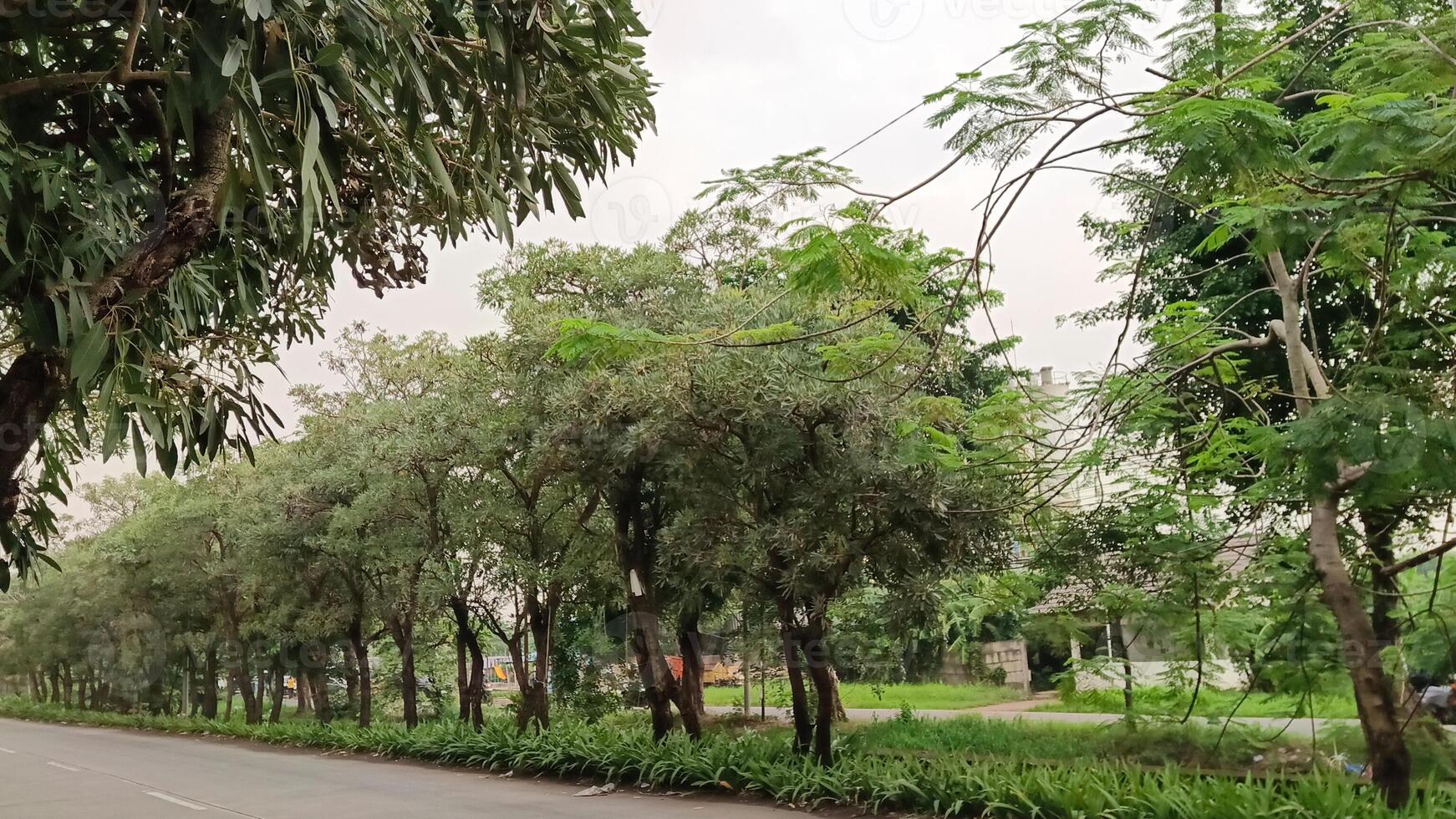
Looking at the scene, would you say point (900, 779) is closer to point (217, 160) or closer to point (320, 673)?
point (217, 160)

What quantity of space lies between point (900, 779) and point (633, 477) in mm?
5405

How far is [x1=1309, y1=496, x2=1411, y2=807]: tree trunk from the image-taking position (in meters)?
7.04

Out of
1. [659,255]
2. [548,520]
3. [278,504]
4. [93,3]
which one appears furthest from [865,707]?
[93,3]

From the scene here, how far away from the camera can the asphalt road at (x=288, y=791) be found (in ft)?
35.8

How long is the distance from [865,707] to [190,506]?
16.8 m

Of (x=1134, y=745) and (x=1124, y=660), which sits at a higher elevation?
(x=1124, y=660)

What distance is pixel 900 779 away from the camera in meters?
9.55

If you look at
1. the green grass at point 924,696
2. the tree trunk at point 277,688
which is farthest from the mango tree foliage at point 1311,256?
the tree trunk at point 277,688

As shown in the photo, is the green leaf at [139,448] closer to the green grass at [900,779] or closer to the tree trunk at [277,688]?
the green grass at [900,779]

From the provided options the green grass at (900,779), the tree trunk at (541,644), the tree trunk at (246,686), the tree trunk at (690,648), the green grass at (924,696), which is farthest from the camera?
the tree trunk at (246,686)

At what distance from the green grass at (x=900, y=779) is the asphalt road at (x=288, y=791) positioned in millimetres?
332

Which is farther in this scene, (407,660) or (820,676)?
(407,660)

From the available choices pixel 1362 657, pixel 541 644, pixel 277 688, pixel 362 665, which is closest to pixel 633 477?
pixel 541 644

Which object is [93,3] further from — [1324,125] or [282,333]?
[1324,125]
